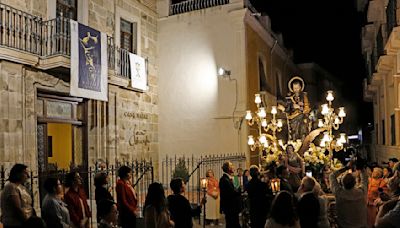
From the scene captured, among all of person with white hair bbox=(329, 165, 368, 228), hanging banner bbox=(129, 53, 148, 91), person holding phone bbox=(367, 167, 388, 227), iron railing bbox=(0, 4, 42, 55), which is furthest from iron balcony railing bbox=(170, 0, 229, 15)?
person with white hair bbox=(329, 165, 368, 228)

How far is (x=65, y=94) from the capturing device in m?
12.4

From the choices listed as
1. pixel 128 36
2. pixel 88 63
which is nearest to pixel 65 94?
pixel 88 63

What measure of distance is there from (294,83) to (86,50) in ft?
17.6

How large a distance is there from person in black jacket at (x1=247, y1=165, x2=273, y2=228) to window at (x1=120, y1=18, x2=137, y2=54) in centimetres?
931

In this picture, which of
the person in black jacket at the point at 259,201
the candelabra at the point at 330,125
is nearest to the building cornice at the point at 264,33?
the candelabra at the point at 330,125

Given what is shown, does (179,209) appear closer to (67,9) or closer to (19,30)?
(19,30)

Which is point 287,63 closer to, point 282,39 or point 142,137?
point 282,39

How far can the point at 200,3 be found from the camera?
16.6m

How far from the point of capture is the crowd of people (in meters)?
4.73

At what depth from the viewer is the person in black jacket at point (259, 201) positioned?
7.14 meters

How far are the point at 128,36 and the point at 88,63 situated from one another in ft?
13.6

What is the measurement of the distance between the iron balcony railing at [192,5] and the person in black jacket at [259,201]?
1015cm

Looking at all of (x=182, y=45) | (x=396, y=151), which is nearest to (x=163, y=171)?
(x=182, y=45)

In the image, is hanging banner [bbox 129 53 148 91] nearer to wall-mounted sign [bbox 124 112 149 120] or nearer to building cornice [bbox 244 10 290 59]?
wall-mounted sign [bbox 124 112 149 120]
